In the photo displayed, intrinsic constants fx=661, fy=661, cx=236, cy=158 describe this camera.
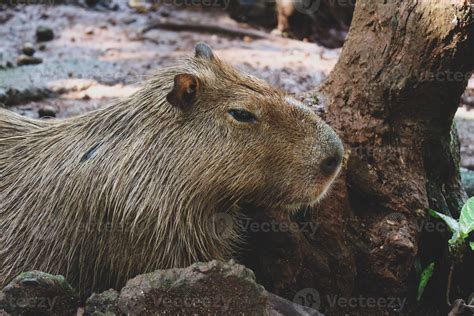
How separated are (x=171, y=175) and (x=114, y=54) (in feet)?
19.7

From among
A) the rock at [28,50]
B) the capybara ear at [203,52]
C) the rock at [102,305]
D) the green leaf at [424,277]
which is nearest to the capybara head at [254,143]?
the capybara ear at [203,52]

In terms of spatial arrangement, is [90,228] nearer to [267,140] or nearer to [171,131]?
[171,131]

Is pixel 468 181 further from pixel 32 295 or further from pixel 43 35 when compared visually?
pixel 43 35

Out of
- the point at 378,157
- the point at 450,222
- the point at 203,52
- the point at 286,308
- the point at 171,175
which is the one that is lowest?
the point at 286,308

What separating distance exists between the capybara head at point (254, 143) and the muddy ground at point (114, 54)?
2.39 metres

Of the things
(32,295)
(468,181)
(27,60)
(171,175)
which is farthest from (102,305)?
(27,60)

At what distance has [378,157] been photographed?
4.53 metres

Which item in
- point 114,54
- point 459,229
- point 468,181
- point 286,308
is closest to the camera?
point 286,308

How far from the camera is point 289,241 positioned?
432cm

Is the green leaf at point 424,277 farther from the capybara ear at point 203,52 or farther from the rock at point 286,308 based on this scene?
the capybara ear at point 203,52

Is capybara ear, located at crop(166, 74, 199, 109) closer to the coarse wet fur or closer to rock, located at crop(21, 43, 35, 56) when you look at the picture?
the coarse wet fur

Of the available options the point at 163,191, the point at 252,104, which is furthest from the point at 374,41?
the point at 163,191

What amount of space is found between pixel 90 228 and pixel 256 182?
1028 mm

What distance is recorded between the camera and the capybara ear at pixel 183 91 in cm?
378
